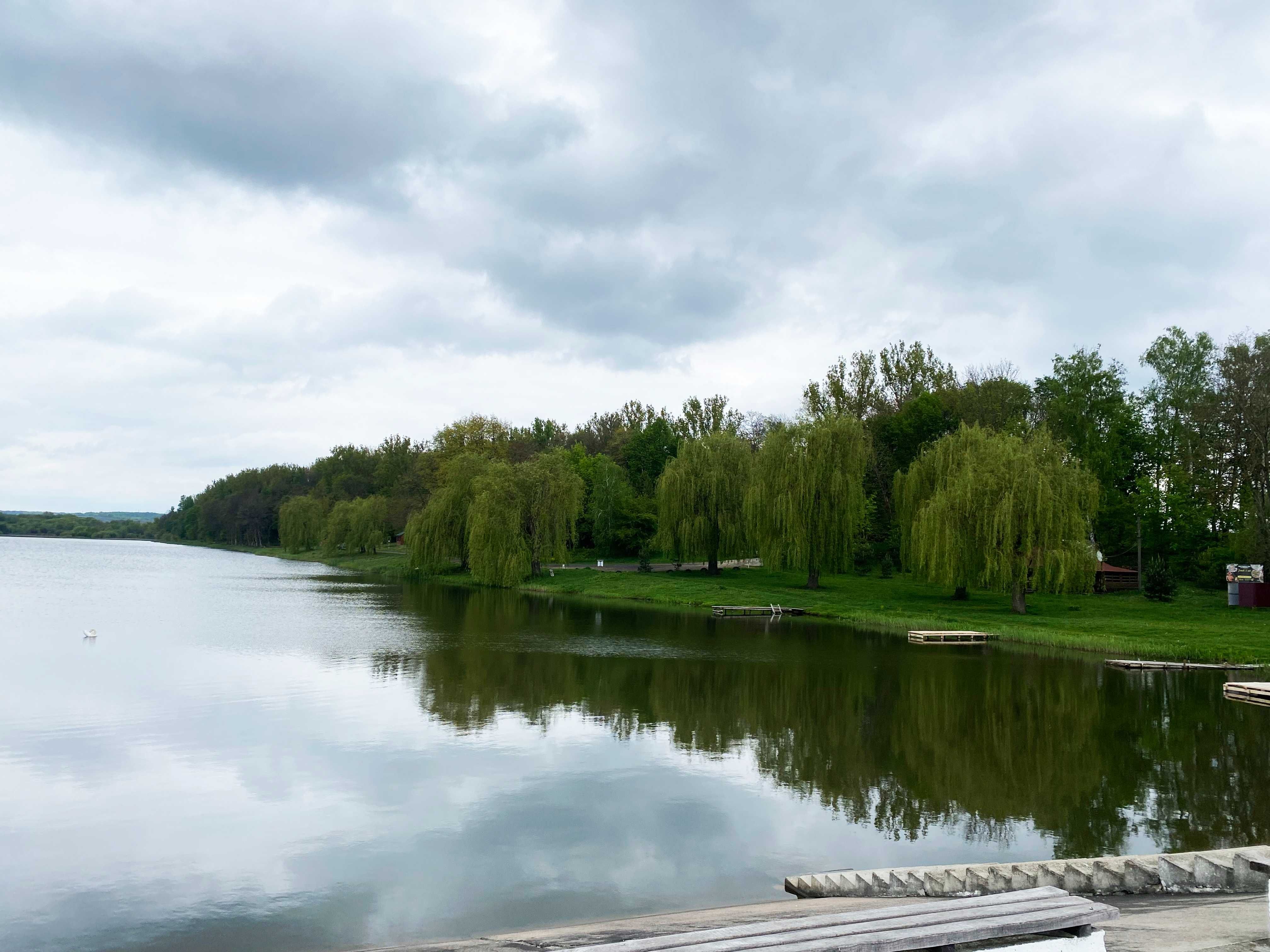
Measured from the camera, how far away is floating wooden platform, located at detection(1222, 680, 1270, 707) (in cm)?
2198

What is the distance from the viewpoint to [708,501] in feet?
175

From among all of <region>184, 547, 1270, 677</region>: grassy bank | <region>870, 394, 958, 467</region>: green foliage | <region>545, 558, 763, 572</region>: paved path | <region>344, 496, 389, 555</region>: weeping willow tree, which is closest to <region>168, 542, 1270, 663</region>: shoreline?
<region>184, 547, 1270, 677</region>: grassy bank

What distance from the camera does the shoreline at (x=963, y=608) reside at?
30.6 m

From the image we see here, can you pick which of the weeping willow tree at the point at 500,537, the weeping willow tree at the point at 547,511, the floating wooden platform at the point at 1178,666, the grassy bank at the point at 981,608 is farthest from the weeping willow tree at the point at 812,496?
the floating wooden platform at the point at 1178,666

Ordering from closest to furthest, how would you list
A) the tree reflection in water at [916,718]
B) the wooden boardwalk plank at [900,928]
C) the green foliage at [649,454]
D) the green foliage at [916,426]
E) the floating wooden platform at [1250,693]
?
the wooden boardwalk plank at [900,928]
the tree reflection in water at [916,718]
the floating wooden platform at [1250,693]
the green foliage at [916,426]
the green foliage at [649,454]

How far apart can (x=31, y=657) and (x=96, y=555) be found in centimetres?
7670

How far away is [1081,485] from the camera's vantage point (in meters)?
38.6

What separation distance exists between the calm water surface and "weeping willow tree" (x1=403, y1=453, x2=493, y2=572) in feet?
108

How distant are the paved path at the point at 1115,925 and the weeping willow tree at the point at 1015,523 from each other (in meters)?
30.7

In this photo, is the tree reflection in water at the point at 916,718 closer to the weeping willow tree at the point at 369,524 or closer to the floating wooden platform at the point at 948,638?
the floating wooden platform at the point at 948,638

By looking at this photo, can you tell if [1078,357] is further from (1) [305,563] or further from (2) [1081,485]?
(1) [305,563]

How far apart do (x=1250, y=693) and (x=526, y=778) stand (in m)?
18.8

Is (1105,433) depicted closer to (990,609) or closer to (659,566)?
(990,609)

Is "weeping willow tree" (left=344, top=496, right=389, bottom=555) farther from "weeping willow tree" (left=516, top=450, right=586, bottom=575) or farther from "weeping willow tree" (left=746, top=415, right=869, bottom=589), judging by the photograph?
"weeping willow tree" (left=746, top=415, right=869, bottom=589)
